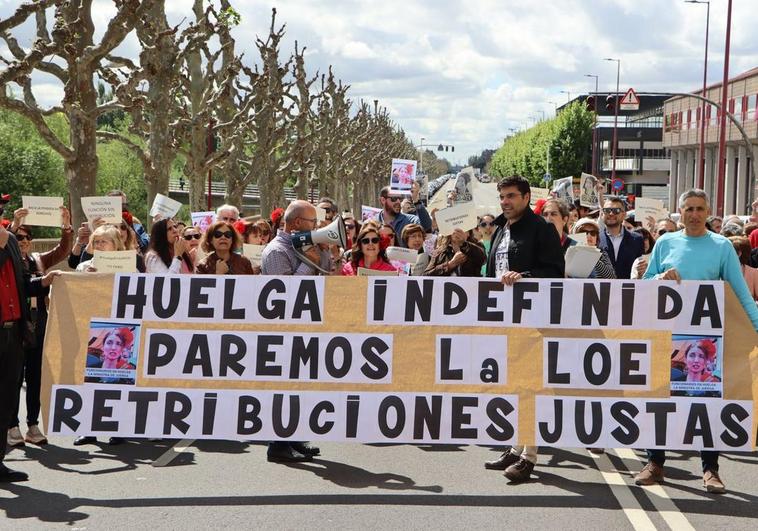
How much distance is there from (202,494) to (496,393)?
1936mm

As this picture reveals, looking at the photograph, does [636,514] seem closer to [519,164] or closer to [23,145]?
[23,145]

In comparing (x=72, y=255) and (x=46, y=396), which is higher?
(x=72, y=255)

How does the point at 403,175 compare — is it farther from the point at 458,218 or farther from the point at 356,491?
the point at 356,491

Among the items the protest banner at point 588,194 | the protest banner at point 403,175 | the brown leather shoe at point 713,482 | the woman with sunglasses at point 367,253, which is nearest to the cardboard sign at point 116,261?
the woman with sunglasses at point 367,253

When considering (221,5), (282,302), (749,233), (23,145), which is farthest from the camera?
(23,145)

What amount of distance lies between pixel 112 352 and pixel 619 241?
6.19 m

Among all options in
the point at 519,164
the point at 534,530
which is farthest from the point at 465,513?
the point at 519,164

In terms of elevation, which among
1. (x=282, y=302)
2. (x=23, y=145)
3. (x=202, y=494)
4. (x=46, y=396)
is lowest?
(x=202, y=494)

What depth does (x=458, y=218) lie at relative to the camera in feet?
29.9

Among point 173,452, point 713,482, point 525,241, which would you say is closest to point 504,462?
point 713,482

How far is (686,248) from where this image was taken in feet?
25.2

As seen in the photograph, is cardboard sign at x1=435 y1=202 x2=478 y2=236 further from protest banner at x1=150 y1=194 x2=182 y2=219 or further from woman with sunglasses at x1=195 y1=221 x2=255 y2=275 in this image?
protest banner at x1=150 y1=194 x2=182 y2=219

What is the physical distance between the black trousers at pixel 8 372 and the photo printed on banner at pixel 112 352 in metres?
0.51

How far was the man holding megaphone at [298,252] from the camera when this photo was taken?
8367 millimetres
